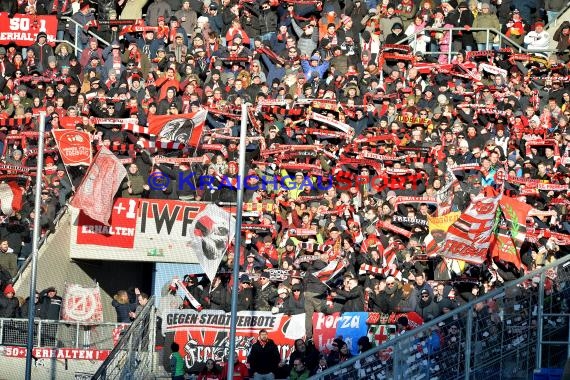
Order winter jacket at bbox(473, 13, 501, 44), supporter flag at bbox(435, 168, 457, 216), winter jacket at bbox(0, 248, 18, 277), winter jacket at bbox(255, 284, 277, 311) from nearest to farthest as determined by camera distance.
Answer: winter jacket at bbox(255, 284, 277, 311) < supporter flag at bbox(435, 168, 457, 216) < winter jacket at bbox(0, 248, 18, 277) < winter jacket at bbox(473, 13, 501, 44)

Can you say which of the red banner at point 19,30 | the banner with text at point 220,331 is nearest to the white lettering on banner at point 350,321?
the banner with text at point 220,331

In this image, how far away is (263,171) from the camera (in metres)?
31.6

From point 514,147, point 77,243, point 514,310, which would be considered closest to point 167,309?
point 77,243

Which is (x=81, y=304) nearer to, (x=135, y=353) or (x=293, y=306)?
(x=135, y=353)

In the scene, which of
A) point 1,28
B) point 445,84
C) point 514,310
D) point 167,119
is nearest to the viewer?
point 514,310

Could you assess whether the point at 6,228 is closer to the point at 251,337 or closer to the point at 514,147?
the point at 251,337

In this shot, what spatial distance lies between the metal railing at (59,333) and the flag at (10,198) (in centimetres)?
385

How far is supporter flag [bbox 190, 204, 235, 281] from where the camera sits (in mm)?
24422

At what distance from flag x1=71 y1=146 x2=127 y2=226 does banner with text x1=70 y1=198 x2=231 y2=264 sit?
458 mm

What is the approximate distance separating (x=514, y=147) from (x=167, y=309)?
24.4 feet

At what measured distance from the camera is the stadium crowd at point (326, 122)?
28281mm

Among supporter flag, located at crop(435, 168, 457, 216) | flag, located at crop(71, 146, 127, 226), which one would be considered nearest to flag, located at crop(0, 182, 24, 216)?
flag, located at crop(71, 146, 127, 226)

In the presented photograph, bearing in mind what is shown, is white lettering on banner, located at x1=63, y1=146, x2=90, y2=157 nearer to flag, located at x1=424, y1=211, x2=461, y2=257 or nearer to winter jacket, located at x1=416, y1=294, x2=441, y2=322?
flag, located at x1=424, y1=211, x2=461, y2=257

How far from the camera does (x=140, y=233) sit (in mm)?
31219
